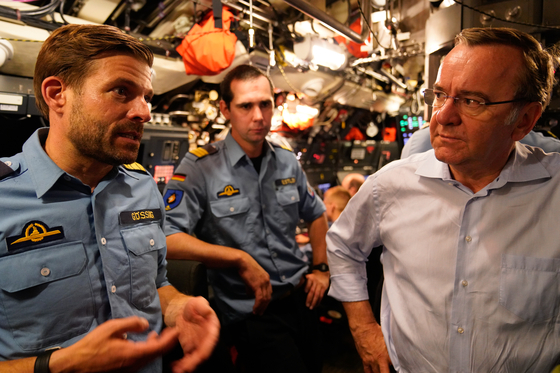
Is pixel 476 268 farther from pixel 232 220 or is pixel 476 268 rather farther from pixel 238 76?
pixel 238 76

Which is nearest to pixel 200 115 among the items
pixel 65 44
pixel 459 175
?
pixel 65 44

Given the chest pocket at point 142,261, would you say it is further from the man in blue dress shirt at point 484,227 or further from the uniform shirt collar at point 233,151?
the man in blue dress shirt at point 484,227

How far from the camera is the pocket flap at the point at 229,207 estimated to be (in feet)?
6.66

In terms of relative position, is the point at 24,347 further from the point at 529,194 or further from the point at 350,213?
the point at 529,194

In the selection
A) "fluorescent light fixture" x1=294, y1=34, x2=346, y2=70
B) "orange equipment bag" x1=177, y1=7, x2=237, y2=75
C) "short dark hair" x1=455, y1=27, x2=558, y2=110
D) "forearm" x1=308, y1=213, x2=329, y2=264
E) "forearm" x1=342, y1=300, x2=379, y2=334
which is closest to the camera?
"short dark hair" x1=455, y1=27, x2=558, y2=110

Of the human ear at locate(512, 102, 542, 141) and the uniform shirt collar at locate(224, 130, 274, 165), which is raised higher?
the human ear at locate(512, 102, 542, 141)

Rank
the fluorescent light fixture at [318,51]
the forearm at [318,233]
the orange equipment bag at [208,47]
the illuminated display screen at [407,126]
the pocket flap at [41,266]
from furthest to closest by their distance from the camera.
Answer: the illuminated display screen at [407,126], the fluorescent light fixture at [318,51], the orange equipment bag at [208,47], the forearm at [318,233], the pocket flap at [41,266]

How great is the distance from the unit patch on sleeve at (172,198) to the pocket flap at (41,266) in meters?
0.77

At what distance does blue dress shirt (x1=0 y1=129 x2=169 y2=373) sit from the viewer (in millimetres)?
1036


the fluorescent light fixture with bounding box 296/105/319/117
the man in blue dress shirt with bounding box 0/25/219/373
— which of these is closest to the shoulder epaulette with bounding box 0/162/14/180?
the man in blue dress shirt with bounding box 0/25/219/373

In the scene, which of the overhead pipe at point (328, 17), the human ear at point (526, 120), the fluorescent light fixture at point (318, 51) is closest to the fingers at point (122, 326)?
the human ear at point (526, 120)

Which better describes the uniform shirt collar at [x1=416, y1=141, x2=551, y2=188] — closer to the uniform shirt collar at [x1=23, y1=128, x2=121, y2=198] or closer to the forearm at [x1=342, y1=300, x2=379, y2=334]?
the forearm at [x1=342, y1=300, x2=379, y2=334]

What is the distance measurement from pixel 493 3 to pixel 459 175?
4.56 feet

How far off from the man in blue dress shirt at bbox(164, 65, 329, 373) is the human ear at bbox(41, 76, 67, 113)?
0.84 meters
